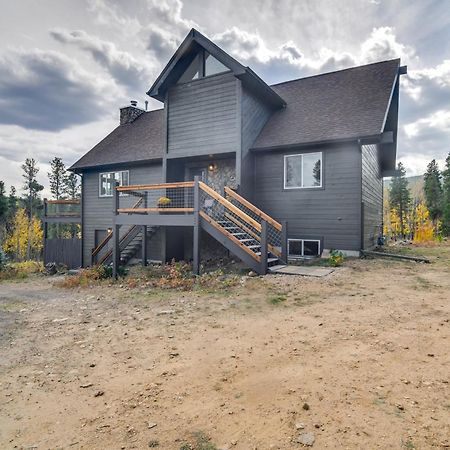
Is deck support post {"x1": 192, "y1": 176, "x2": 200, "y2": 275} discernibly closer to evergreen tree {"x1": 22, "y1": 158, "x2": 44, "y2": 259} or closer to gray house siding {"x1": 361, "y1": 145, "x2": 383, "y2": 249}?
gray house siding {"x1": 361, "y1": 145, "x2": 383, "y2": 249}

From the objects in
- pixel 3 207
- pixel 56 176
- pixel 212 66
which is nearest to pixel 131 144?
pixel 212 66

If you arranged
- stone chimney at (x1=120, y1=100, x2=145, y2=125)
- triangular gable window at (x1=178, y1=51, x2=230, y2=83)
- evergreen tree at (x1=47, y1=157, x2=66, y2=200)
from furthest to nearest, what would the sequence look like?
evergreen tree at (x1=47, y1=157, x2=66, y2=200)
stone chimney at (x1=120, y1=100, x2=145, y2=125)
triangular gable window at (x1=178, y1=51, x2=230, y2=83)

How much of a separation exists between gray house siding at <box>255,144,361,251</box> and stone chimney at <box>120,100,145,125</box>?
37.0ft

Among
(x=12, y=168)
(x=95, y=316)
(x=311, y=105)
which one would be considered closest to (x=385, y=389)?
(x=95, y=316)

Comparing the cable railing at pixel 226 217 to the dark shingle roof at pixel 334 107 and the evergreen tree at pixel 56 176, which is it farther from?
the evergreen tree at pixel 56 176

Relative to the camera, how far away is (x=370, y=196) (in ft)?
42.0

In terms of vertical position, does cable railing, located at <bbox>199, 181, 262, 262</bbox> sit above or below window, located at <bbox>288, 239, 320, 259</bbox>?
above

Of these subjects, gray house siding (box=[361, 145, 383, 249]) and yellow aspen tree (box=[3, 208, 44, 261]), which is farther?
yellow aspen tree (box=[3, 208, 44, 261])

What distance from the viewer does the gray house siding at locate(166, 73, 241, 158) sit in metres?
11.3

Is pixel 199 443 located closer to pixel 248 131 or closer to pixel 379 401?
pixel 379 401

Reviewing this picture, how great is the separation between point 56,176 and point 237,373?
49.8 metres

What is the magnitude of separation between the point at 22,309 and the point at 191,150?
26.2ft

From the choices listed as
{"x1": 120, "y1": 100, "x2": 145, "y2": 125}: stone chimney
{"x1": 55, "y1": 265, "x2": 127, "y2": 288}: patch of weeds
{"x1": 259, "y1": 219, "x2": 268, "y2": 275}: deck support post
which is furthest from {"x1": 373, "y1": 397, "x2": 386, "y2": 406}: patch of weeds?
{"x1": 120, "y1": 100, "x2": 145, "y2": 125}: stone chimney

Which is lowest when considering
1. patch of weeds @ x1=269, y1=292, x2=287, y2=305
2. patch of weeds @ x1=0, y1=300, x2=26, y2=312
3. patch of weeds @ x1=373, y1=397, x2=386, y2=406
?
patch of weeds @ x1=0, y1=300, x2=26, y2=312
